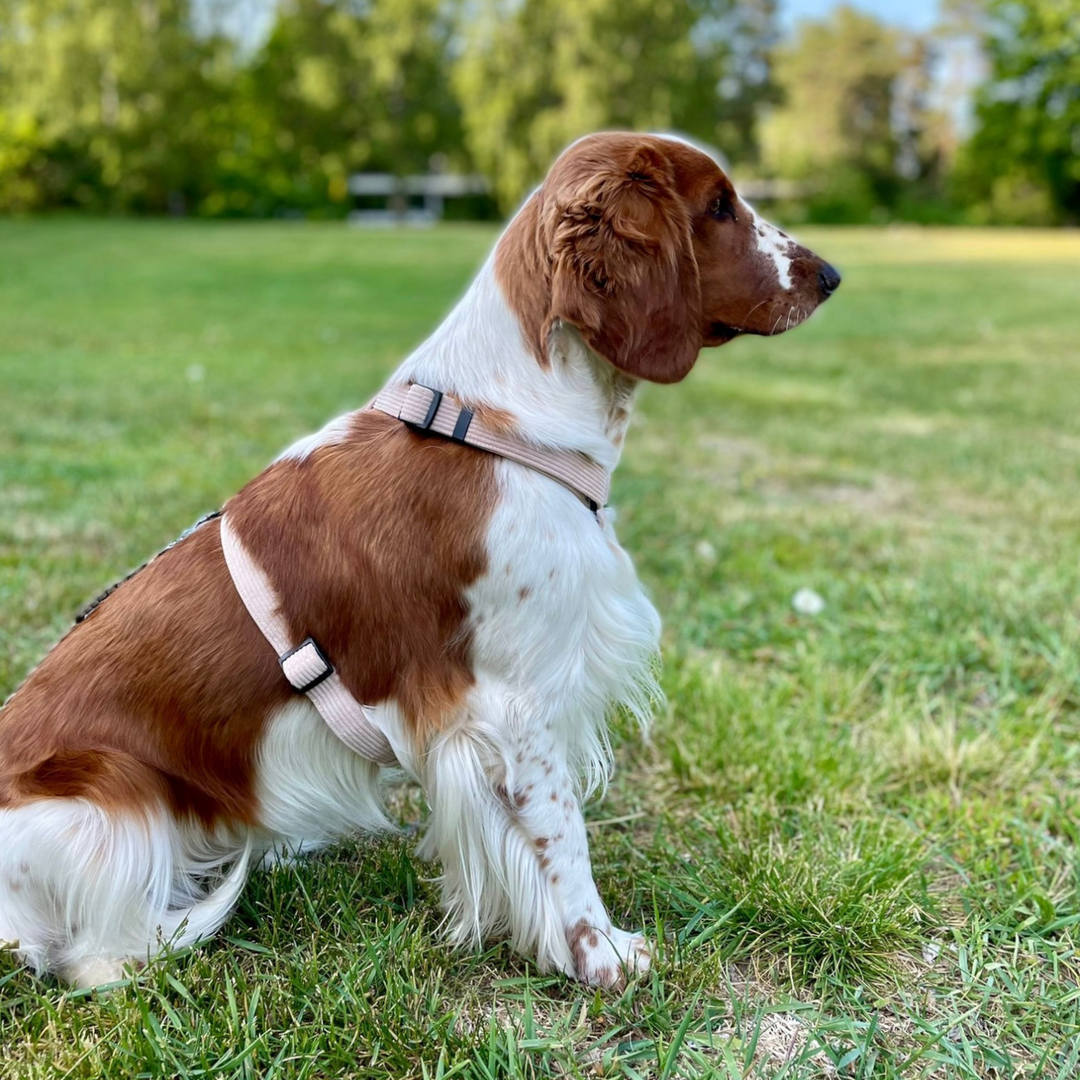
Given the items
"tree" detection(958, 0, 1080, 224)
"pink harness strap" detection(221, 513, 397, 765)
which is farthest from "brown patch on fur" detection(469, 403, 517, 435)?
"tree" detection(958, 0, 1080, 224)

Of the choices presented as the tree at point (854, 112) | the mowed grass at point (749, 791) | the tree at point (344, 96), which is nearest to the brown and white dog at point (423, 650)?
the mowed grass at point (749, 791)

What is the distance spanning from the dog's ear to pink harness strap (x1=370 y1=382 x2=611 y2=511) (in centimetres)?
22

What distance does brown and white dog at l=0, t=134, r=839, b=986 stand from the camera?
6.08 ft

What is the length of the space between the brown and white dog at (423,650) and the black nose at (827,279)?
336 millimetres

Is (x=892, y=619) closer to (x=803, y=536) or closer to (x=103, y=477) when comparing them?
(x=803, y=536)

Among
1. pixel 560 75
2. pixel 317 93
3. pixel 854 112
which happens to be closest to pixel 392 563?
pixel 560 75

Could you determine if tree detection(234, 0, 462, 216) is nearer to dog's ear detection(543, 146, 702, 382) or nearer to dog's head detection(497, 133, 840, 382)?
dog's head detection(497, 133, 840, 382)

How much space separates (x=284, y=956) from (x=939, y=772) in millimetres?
1740

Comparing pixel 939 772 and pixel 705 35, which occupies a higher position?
pixel 705 35

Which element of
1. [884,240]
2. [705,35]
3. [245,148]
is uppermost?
[705,35]

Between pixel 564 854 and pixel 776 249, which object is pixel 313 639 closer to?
pixel 564 854

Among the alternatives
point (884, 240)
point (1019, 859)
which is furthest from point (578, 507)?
point (884, 240)

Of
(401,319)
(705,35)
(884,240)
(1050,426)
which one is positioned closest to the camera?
(1050,426)

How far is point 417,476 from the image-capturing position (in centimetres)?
191
